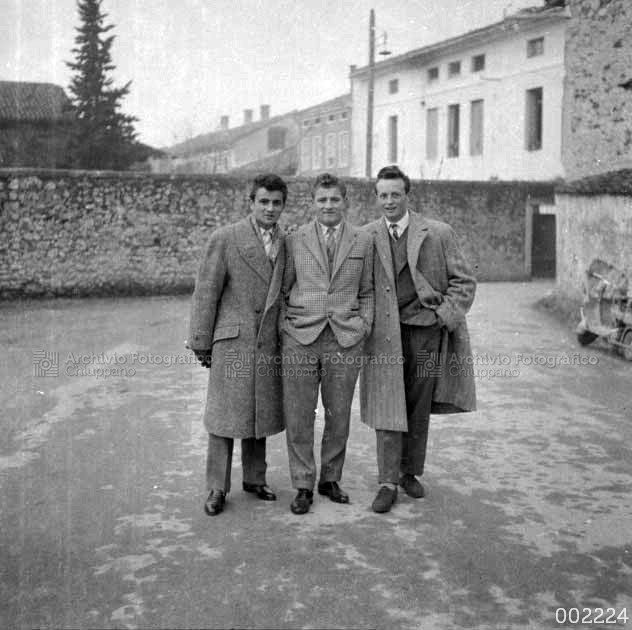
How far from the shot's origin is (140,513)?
4340 mm

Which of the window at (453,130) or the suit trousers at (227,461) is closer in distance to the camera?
the suit trousers at (227,461)

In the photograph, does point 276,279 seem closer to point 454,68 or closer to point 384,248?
point 384,248

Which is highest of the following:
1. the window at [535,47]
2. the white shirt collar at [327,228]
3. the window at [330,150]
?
the window at [535,47]

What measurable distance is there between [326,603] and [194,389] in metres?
4.75

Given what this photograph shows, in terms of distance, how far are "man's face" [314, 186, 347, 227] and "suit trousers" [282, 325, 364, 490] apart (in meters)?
0.61

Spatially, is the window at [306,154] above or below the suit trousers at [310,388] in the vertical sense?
above

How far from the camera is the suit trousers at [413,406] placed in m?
4.60

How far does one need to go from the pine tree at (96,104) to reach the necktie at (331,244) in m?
29.0

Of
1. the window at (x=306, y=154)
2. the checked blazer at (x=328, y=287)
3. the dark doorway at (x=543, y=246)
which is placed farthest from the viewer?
the window at (x=306, y=154)

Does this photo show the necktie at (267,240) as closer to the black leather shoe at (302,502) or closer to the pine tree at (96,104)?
the black leather shoe at (302,502)

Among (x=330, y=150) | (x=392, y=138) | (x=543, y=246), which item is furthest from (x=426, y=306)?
(x=330, y=150)

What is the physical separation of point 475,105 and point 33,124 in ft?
67.7

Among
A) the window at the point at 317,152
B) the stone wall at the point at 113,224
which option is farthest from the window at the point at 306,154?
the stone wall at the point at 113,224

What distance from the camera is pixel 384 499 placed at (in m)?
4.43
